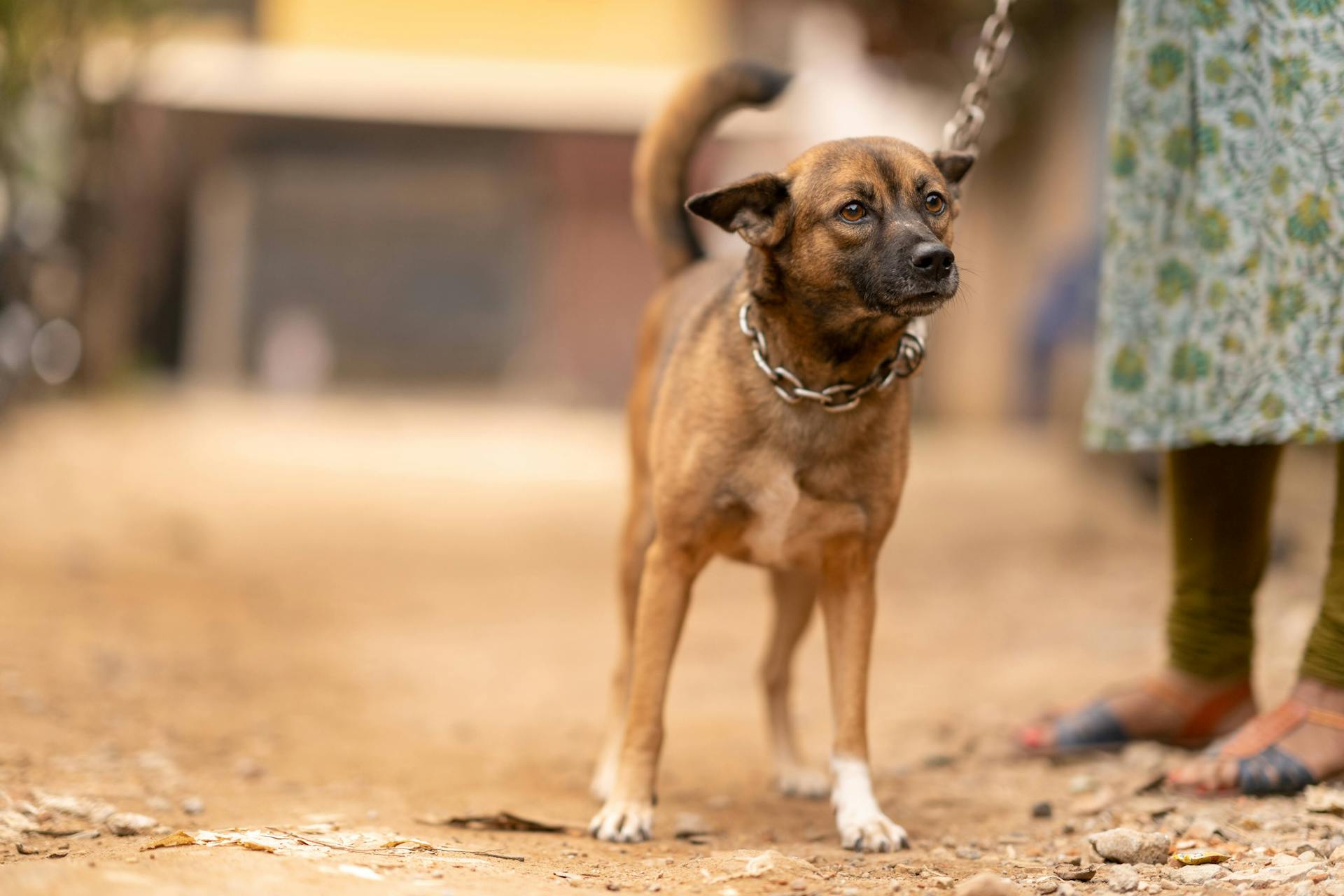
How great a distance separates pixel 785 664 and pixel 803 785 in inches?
12.9

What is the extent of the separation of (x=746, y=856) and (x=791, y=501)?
2.53 feet

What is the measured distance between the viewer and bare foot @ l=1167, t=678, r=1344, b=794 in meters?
3.01

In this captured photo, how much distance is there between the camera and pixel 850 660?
3.03 metres

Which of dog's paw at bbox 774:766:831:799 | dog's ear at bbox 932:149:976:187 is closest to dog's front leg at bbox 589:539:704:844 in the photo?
dog's paw at bbox 774:766:831:799

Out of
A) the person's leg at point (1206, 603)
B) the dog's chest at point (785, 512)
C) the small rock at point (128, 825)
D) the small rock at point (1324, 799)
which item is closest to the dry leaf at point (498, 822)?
the small rock at point (128, 825)

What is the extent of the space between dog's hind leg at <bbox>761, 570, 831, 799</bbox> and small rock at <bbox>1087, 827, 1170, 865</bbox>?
3.37ft

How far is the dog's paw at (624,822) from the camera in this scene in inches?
115

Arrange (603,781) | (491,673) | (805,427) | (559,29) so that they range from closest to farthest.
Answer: (805,427) < (603,781) < (491,673) < (559,29)

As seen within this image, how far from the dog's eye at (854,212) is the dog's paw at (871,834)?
4.14 ft

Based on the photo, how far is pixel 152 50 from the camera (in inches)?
418

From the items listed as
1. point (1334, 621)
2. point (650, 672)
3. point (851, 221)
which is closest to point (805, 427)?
point (851, 221)

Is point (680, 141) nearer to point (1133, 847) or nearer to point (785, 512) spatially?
point (785, 512)

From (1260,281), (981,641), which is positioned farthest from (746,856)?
(981,641)

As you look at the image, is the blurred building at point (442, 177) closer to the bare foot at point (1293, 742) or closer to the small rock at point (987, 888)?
Answer: the bare foot at point (1293, 742)
